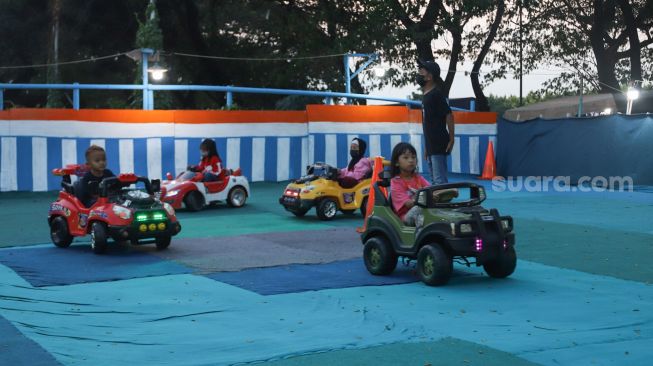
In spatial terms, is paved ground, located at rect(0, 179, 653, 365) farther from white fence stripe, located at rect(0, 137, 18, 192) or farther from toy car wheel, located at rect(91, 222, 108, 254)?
white fence stripe, located at rect(0, 137, 18, 192)

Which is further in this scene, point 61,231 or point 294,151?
point 294,151

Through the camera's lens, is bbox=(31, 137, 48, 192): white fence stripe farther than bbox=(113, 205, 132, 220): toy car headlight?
Yes

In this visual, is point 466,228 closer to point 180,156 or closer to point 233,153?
point 180,156

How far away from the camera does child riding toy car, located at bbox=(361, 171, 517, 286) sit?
27.5 ft

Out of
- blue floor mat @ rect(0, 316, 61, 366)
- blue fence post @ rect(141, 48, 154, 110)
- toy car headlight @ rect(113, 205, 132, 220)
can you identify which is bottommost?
blue floor mat @ rect(0, 316, 61, 366)

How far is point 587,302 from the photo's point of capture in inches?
300

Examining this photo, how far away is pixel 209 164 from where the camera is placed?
54.1ft

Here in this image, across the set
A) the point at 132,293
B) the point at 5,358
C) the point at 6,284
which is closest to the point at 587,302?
the point at 132,293

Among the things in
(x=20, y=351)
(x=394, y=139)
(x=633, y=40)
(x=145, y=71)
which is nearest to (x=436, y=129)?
(x=20, y=351)

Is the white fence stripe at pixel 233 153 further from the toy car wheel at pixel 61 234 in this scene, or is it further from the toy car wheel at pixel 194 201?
the toy car wheel at pixel 61 234

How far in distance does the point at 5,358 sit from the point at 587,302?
462 centimetres

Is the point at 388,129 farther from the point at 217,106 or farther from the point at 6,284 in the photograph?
the point at 217,106

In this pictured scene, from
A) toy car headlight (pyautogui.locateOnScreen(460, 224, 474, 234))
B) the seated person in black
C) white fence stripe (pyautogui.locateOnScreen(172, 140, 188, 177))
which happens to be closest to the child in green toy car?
toy car headlight (pyautogui.locateOnScreen(460, 224, 474, 234))

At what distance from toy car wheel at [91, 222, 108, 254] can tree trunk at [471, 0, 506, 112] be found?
29.5 m
